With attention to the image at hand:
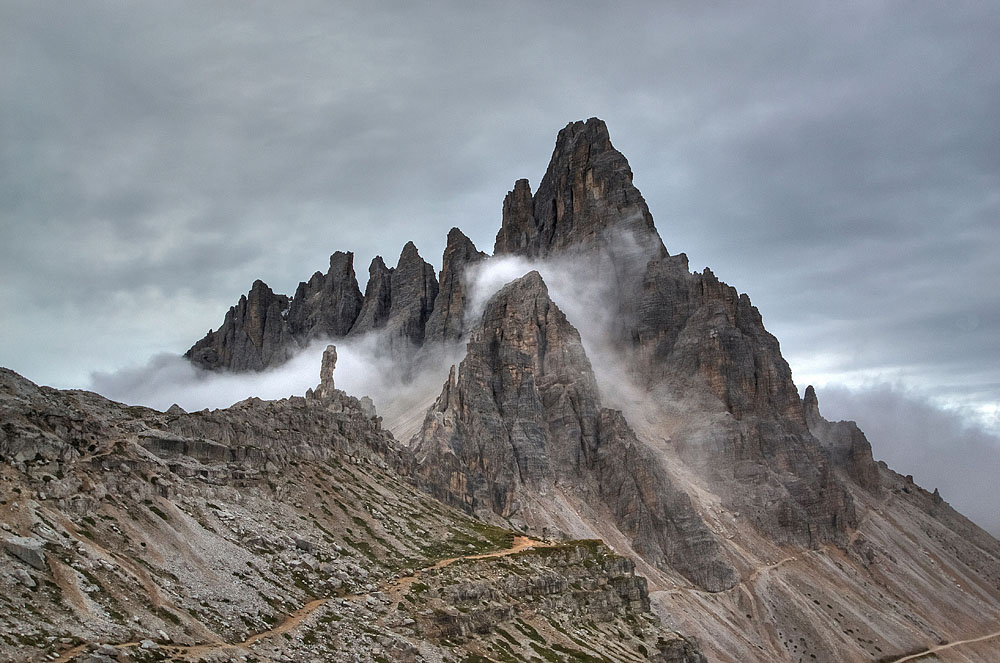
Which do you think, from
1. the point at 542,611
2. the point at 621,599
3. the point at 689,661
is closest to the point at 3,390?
the point at 542,611

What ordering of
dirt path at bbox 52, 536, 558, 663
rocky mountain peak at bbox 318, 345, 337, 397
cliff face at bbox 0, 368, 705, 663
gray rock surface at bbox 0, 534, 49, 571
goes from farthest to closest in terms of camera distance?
rocky mountain peak at bbox 318, 345, 337, 397 < cliff face at bbox 0, 368, 705, 663 < gray rock surface at bbox 0, 534, 49, 571 < dirt path at bbox 52, 536, 558, 663

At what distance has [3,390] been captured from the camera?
9138cm

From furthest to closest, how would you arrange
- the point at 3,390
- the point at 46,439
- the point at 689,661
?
the point at 689,661 < the point at 3,390 < the point at 46,439

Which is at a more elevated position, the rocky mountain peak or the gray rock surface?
the rocky mountain peak

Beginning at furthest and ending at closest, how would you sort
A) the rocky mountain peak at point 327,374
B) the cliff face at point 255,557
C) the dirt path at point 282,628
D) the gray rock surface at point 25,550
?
1. the rocky mountain peak at point 327,374
2. the cliff face at point 255,557
3. the gray rock surface at point 25,550
4. the dirt path at point 282,628

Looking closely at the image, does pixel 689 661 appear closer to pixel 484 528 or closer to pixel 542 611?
pixel 542 611

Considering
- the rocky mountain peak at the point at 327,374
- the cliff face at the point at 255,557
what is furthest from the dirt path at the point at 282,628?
the rocky mountain peak at the point at 327,374

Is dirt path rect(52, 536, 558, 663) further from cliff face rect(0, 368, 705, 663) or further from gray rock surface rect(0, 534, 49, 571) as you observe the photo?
gray rock surface rect(0, 534, 49, 571)

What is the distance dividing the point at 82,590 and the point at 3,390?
34053mm

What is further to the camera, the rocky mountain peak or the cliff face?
the rocky mountain peak

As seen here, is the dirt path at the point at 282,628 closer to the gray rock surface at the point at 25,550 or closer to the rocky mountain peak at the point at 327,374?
the gray rock surface at the point at 25,550

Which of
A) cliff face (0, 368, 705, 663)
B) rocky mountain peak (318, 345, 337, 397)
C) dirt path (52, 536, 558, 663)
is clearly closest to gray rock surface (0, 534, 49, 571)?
cliff face (0, 368, 705, 663)

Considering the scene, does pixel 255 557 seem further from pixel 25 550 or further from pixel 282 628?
pixel 25 550

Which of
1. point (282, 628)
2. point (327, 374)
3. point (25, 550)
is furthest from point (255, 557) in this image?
point (327, 374)
